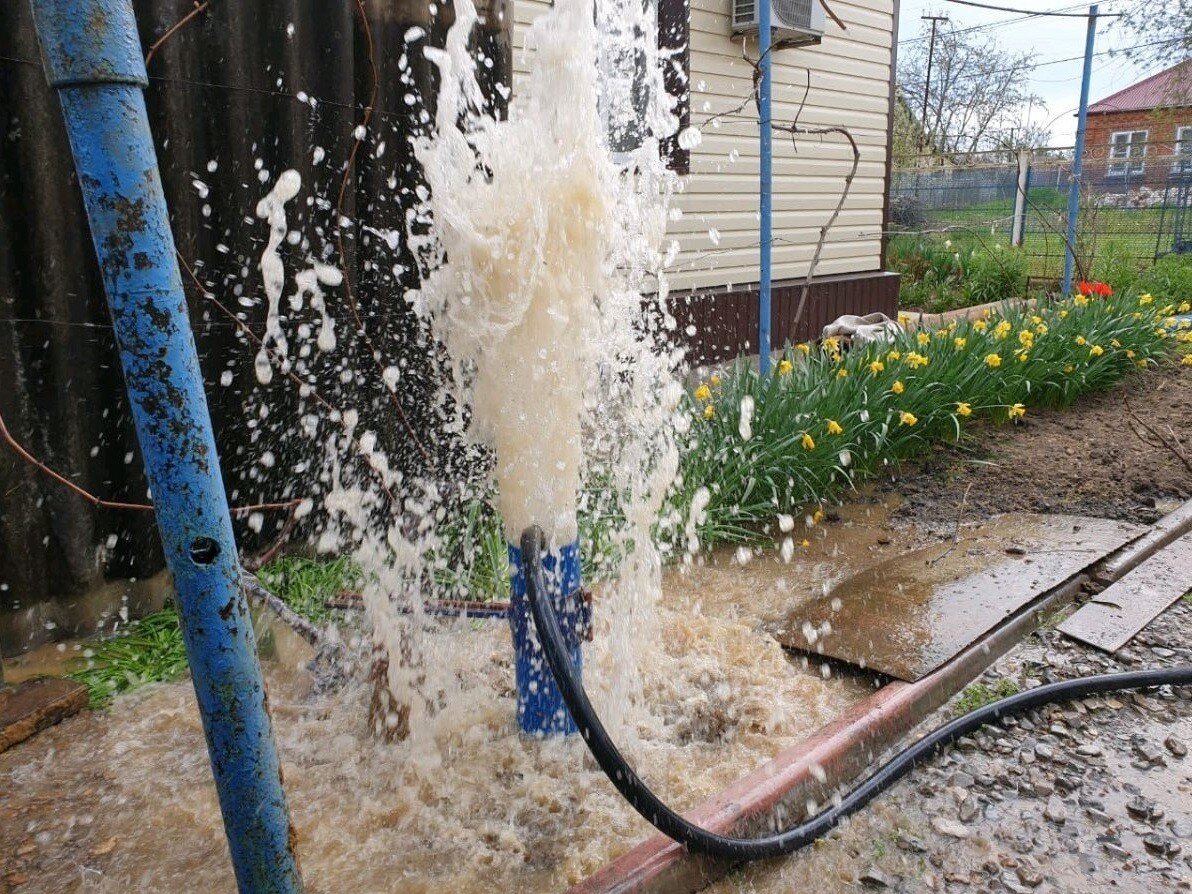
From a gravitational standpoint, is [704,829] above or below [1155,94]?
below

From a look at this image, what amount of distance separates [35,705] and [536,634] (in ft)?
5.53

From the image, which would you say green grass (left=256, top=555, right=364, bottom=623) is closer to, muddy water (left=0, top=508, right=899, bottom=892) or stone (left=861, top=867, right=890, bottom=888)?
muddy water (left=0, top=508, right=899, bottom=892)

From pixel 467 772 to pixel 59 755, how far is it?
1.25 m

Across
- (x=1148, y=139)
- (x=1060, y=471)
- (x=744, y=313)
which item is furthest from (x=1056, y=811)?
(x=1148, y=139)

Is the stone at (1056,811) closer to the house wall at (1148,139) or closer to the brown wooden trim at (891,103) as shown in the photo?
the brown wooden trim at (891,103)

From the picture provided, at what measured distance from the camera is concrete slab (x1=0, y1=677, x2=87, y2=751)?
8.79ft

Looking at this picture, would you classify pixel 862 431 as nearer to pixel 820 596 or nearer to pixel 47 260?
pixel 820 596

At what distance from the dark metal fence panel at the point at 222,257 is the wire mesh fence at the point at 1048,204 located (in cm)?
1239

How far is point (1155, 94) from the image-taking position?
3816cm

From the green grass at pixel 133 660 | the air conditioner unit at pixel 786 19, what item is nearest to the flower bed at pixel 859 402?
the green grass at pixel 133 660

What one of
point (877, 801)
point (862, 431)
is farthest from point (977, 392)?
point (877, 801)

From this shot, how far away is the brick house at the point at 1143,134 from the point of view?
657 inches

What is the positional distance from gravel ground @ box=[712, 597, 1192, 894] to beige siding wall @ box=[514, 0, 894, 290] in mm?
4900

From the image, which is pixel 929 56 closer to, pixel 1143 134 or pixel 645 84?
pixel 1143 134
